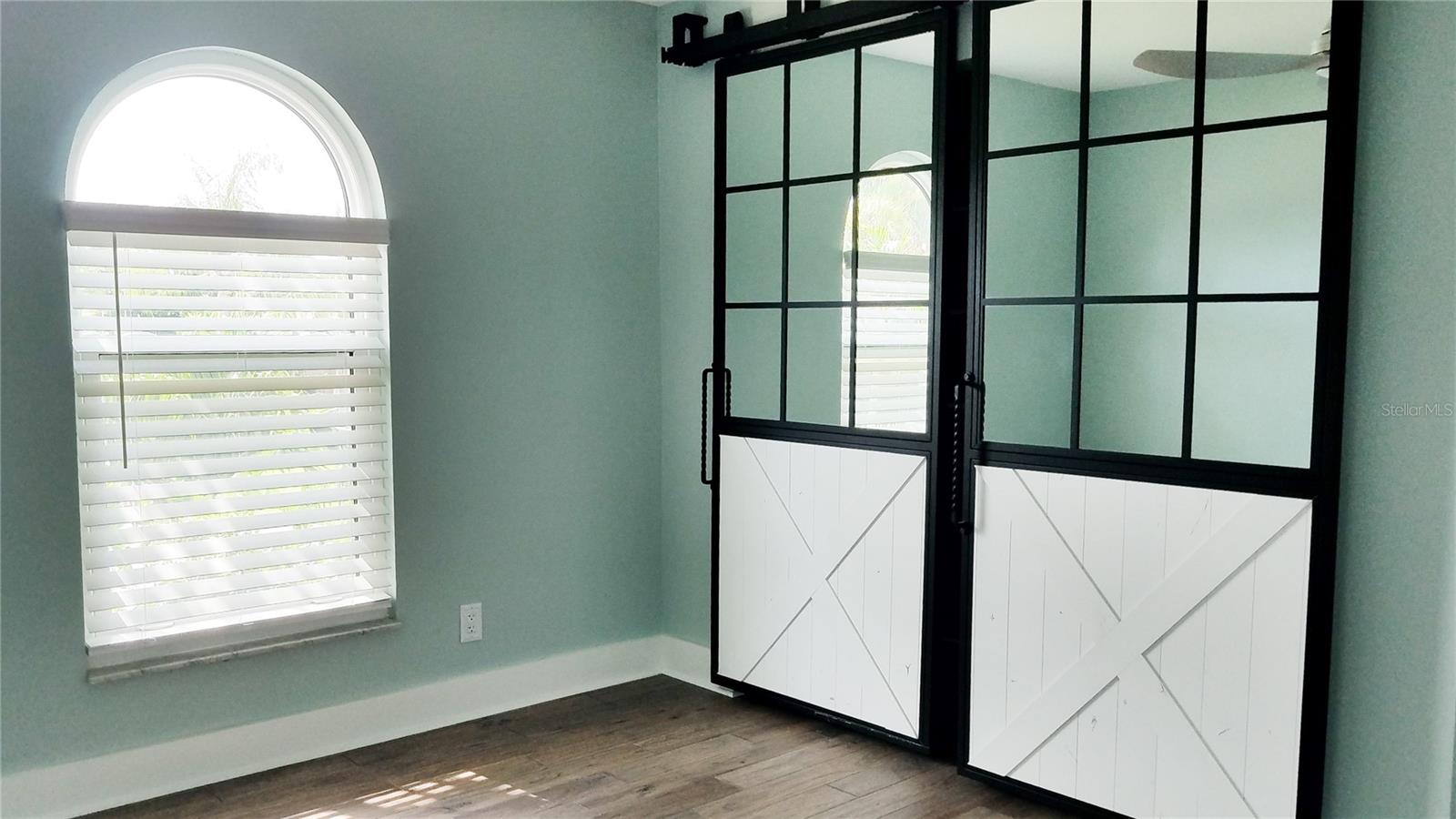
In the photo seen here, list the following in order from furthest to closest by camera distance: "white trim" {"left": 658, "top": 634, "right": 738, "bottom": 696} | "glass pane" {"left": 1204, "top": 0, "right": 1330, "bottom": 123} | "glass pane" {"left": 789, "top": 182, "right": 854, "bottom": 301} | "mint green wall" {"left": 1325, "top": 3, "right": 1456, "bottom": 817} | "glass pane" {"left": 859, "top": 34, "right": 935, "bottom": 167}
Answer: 1. "white trim" {"left": 658, "top": 634, "right": 738, "bottom": 696}
2. "glass pane" {"left": 789, "top": 182, "right": 854, "bottom": 301}
3. "glass pane" {"left": 859, "top": 34, "right": 935, "bottom": 167}
4. "glass pane" {"left": 1204, "top": 0, "right": 1330, "bottom": 123}
5. "mint green wall" {"left": 1325, "top": 3, "right": 1456, "bottom": 817}

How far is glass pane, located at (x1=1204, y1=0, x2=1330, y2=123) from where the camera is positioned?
2.41 meters

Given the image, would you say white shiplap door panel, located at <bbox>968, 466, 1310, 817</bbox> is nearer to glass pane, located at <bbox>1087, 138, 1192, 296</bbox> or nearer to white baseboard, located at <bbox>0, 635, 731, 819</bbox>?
glass pane, located at <bbox>1087, 138, 1192, 296</bbox>

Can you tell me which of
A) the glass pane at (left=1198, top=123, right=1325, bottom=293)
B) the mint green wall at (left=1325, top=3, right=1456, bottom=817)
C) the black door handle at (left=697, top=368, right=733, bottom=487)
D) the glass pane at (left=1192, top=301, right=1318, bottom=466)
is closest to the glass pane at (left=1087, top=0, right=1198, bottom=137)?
the glass pane at (left=1198, top=123, right=1325, bottom=293)

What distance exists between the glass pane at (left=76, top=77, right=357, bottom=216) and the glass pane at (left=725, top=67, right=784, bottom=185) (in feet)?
4.19

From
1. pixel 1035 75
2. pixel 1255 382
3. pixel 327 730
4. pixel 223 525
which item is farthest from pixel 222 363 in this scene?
pixel 1255 382

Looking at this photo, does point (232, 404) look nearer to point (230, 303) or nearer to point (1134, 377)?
point (230, 303)

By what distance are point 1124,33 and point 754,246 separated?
4.51 feet

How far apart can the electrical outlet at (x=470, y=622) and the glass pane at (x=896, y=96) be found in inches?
73.8

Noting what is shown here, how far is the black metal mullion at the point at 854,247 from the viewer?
335 centimetres

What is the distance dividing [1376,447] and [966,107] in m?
1.39

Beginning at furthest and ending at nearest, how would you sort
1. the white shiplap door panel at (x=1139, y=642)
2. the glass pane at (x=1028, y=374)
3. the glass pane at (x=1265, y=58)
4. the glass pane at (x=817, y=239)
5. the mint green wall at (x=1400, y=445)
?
the glass pane at (x=817, y=239), the glass pane at (x=1028, y=374), the white shiplap door panel at (x=1139, y=642), the glass pane at (x=1265, y=58), the mint green wall at (x=1400, y=445)

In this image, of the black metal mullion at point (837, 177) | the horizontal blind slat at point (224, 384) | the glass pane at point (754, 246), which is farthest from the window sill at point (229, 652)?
the black metal mullion at point (837, 177)

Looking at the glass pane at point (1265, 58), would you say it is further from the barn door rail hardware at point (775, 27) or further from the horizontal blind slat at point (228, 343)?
the horizontal blind slat at point (228, 343)

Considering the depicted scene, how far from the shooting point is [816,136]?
3494 mm
